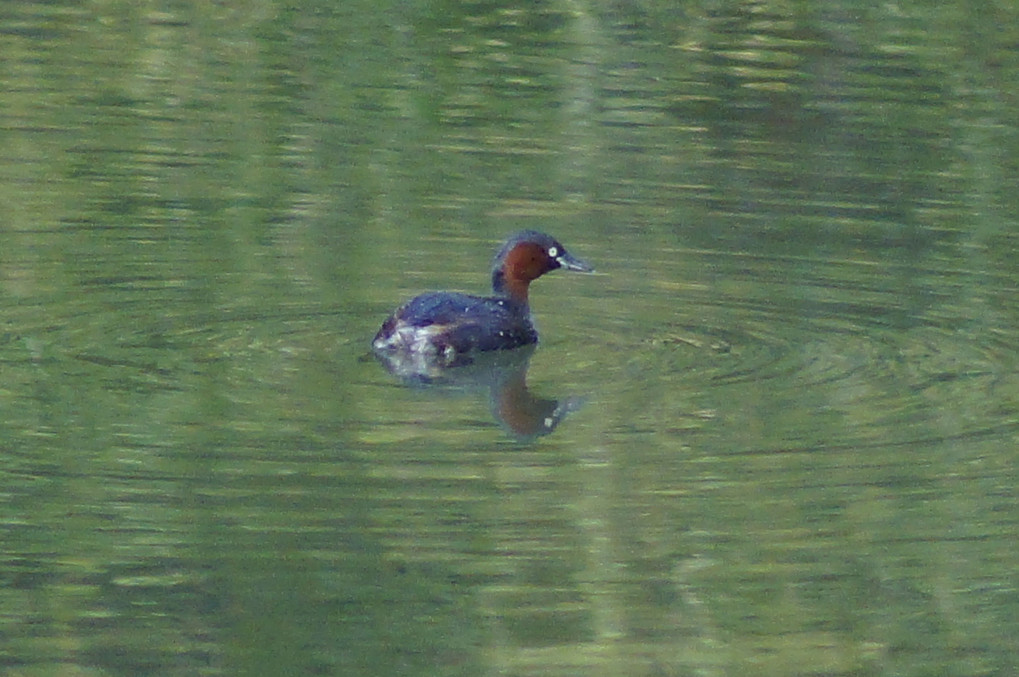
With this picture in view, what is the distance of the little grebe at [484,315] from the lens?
10086 mm

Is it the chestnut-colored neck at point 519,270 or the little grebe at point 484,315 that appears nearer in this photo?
the little grebe at point 484,315

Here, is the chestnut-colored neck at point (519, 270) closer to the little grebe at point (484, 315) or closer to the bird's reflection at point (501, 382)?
the little grebe at point (484, 315)

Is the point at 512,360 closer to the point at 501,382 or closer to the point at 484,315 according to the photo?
the point at 484,315

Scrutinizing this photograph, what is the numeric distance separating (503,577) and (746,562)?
0.81 m

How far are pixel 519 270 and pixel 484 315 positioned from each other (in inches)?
22.7

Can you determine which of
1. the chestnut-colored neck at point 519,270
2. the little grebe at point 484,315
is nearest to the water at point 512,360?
the little grebe at point 484,315

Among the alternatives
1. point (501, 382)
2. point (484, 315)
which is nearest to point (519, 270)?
point (484, 315)

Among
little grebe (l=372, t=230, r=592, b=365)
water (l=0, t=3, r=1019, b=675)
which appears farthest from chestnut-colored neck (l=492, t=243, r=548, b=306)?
water (l=0, t=3, r=1019, b=675)

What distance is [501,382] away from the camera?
10.1 meters

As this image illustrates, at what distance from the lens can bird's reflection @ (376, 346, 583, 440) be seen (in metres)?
9.26

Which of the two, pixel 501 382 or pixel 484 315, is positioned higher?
pixel 484 315

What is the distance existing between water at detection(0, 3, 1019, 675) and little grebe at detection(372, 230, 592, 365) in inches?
7.5

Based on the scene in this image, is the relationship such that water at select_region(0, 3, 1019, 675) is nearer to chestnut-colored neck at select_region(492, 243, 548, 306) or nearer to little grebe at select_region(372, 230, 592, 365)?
little grebe at select_region(372, 230, 592, 365)

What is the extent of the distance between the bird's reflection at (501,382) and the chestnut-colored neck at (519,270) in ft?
1.26
